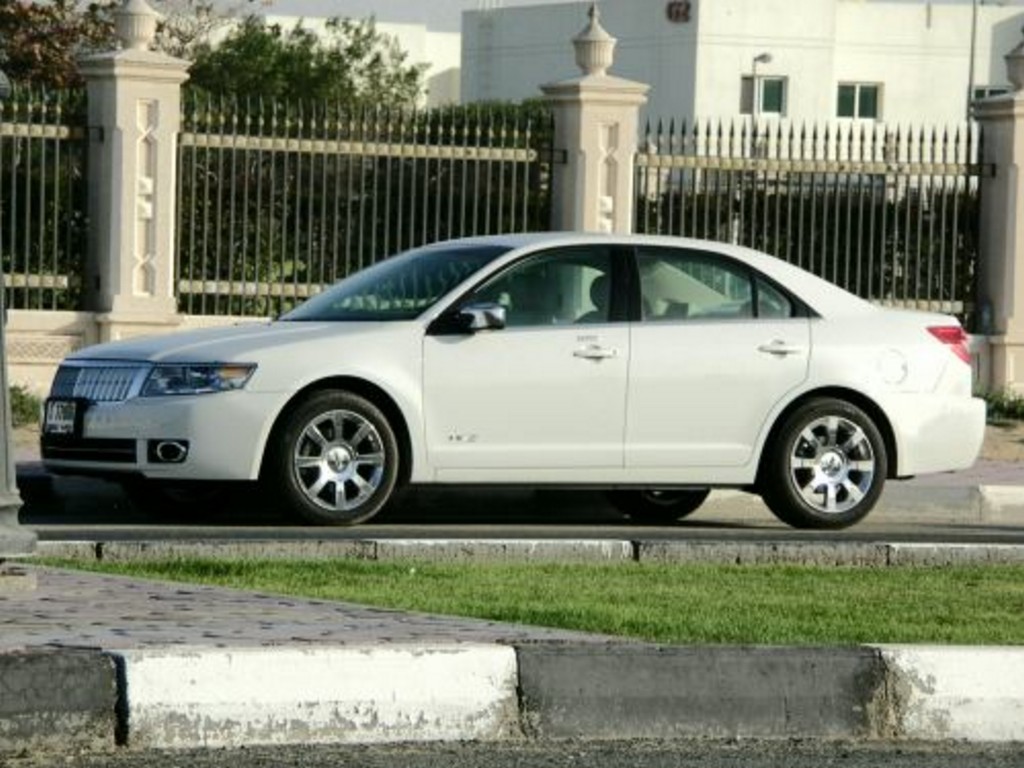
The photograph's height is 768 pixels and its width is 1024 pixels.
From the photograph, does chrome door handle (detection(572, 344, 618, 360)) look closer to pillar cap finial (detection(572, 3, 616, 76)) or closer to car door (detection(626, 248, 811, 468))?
car door (detection(626, 248, 811, 468))

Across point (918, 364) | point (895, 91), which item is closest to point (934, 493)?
point (918, 364)

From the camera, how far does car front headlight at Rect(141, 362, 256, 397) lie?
14602 millimetres

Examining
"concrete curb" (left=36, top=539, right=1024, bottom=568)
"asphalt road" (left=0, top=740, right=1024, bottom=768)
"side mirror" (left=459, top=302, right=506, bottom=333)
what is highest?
"side mirror" (left=459, top=302, right=506, bottom=333)

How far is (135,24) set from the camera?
78.4 ft

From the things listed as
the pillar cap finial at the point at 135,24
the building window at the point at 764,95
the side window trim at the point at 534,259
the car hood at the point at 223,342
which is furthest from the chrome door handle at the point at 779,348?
the building window at the point at 764,95

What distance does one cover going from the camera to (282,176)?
24094 millimetres

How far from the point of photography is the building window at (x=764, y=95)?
82.1m

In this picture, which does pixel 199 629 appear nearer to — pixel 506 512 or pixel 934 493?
pixel 506 512

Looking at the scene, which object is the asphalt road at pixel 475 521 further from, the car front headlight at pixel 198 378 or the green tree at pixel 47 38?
the green tree at pixel 47 38

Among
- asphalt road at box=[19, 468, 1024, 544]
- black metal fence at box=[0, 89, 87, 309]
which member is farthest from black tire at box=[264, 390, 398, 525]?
black metal fence at box=[0, 89, 87, 309]

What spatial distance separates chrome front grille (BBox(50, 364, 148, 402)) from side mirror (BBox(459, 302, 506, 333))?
1568mm

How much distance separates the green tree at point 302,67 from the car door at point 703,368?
1457 inches

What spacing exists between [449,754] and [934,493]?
32.9ft

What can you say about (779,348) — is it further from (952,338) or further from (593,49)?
(593,49)
